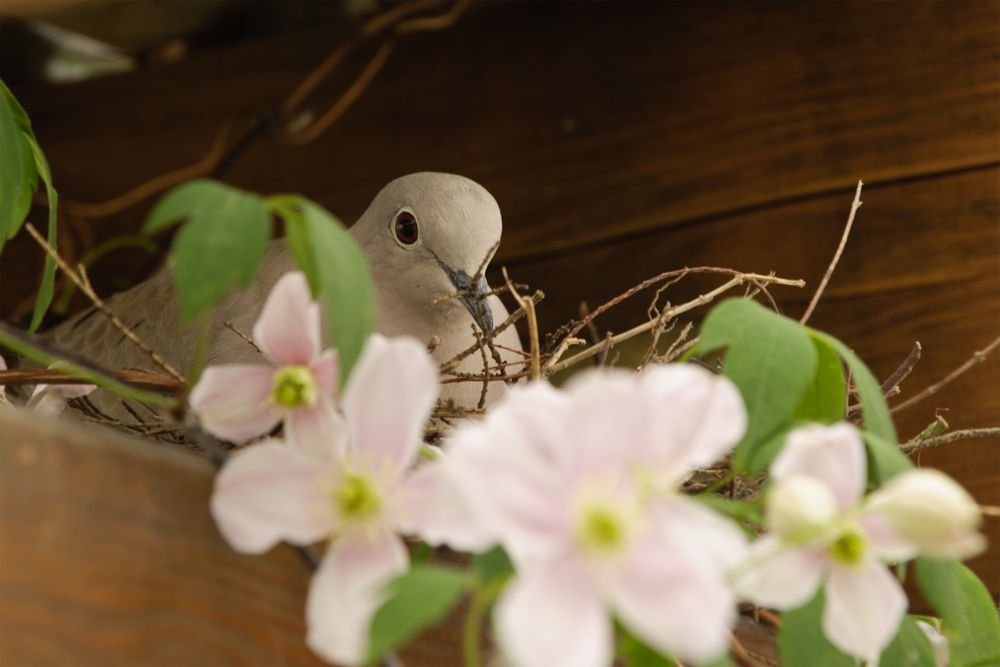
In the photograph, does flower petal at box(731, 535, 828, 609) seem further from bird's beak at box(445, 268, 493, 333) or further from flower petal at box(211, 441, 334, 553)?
bird's beak at box(445, 268, 493, 333)

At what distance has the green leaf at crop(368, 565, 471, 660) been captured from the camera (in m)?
0.42

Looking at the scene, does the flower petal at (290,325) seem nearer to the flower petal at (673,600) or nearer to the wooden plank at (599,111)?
the flower petal at (673,600)

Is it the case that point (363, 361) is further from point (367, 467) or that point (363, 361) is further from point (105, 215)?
point (105, 215)

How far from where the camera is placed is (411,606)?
1.40ft

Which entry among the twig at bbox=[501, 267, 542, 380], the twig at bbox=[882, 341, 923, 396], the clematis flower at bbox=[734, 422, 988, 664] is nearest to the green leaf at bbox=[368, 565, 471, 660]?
the clematis flower at bbox=[734, 422, 988, 664]

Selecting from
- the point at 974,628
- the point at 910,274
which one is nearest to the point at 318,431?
the point at 974,628

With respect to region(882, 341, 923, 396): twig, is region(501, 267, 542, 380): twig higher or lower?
higher


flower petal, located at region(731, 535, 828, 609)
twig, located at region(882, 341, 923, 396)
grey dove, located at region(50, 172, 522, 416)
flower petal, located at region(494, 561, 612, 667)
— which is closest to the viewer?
flower petal, located at region(494, 561, 612, 667)

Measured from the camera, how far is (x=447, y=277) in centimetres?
108

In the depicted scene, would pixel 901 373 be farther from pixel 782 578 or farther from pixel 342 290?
pixel 342 290

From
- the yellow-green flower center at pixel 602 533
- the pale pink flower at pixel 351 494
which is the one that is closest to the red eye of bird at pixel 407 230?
the pale pink flower at pixel 351 494

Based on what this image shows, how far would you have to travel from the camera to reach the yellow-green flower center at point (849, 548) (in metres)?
0.52

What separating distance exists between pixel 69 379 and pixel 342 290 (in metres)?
0.23

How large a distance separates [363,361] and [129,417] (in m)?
0.76
